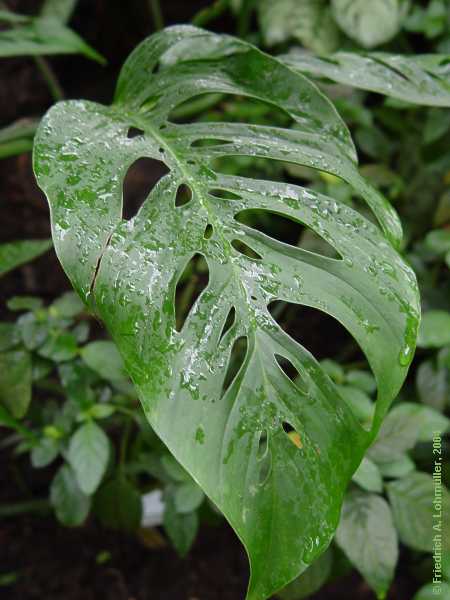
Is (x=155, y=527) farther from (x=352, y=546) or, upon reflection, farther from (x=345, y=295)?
(x=345, y=295)

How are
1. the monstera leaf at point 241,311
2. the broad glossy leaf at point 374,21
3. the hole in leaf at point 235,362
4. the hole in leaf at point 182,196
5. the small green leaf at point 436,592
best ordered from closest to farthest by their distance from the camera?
the monstera leaf at point 241,311 < the small green leaf at point 436,592 < the hole in leaf at point 235,362 < the broad glossy leaf at point 374,21 < the hole in leaf at point 182,196

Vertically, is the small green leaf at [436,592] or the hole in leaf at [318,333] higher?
the small green leaf at [436,592]

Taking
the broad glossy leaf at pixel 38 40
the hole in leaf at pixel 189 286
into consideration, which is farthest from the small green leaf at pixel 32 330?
the broad glossy leaf at pixel 38 40

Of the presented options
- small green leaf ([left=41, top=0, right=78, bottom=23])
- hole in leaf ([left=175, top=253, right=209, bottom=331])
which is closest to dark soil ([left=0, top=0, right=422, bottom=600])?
hole in leaf ([left=175, top=253, right=209, bottom=331])

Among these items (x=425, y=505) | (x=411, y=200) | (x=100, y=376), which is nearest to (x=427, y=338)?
(x=425, y=505)

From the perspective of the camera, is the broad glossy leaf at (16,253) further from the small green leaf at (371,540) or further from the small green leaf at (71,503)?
the small green leaf at (371,540)
